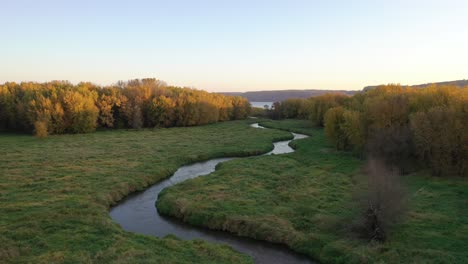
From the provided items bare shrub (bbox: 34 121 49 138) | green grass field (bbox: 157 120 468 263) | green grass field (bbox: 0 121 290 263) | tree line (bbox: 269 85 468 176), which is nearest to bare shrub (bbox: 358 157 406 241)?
green grass field (bbox: 157 120 468 263)

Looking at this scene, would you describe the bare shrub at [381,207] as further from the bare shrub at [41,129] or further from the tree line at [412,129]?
the bare shrub at [41,129]

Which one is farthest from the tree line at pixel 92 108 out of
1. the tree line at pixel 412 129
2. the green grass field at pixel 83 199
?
the tree line at pixel 412 129

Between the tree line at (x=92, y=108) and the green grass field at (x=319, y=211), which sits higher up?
the tree line at (x=92, y=108)

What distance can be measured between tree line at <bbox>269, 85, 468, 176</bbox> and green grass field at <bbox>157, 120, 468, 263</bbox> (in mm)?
2660

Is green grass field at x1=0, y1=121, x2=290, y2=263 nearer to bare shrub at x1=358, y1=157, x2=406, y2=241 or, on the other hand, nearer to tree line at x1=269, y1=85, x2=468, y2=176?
bare shrub at x1=358, y1=157, x2=406, y2=241

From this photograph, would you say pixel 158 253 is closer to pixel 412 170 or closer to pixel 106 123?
pixel 412 170

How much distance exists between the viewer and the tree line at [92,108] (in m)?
→ 78.6

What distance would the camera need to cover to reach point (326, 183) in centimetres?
3519

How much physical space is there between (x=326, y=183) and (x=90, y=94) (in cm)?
7412

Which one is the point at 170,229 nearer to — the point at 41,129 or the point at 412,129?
the point at 412,129

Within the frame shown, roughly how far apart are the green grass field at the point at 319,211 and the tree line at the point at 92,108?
2119 inches

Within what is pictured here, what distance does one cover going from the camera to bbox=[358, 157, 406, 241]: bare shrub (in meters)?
21.4

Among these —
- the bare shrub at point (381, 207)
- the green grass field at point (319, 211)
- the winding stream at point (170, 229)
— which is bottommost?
the winding stream at point (170, 229)

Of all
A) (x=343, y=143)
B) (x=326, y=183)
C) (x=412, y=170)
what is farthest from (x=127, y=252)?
(x=343, y=143)
